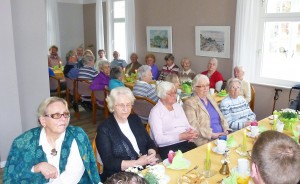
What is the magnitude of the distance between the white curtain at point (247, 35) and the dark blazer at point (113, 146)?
11.2 ft

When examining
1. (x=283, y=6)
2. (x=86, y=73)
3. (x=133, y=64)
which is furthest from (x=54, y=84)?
(x=283, y=6)

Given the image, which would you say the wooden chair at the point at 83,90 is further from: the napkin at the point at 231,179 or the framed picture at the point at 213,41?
the napkin at the point at 231,179

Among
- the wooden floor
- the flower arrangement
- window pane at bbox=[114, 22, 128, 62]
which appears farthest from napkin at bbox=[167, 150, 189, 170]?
window pane at bbox=[114, 22, 128, 62]

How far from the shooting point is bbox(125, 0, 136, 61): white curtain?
24.6 ft

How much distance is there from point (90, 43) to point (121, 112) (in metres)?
7.31

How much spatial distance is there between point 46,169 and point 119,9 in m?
6.93

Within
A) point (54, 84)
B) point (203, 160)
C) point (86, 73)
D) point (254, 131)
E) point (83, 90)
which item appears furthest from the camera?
point (54, 84)

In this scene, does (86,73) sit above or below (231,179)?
above

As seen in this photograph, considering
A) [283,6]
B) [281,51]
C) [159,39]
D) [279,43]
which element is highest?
[283,6]

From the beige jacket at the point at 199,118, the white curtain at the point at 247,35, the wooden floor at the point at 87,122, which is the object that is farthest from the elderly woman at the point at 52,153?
the white curtain at the point at 247,35

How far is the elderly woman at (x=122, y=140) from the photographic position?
2369 millimetres

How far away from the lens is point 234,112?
11.6ft

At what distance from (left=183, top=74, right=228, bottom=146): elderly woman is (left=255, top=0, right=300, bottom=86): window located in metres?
2.34

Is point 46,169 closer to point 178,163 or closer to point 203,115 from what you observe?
point 178,163
